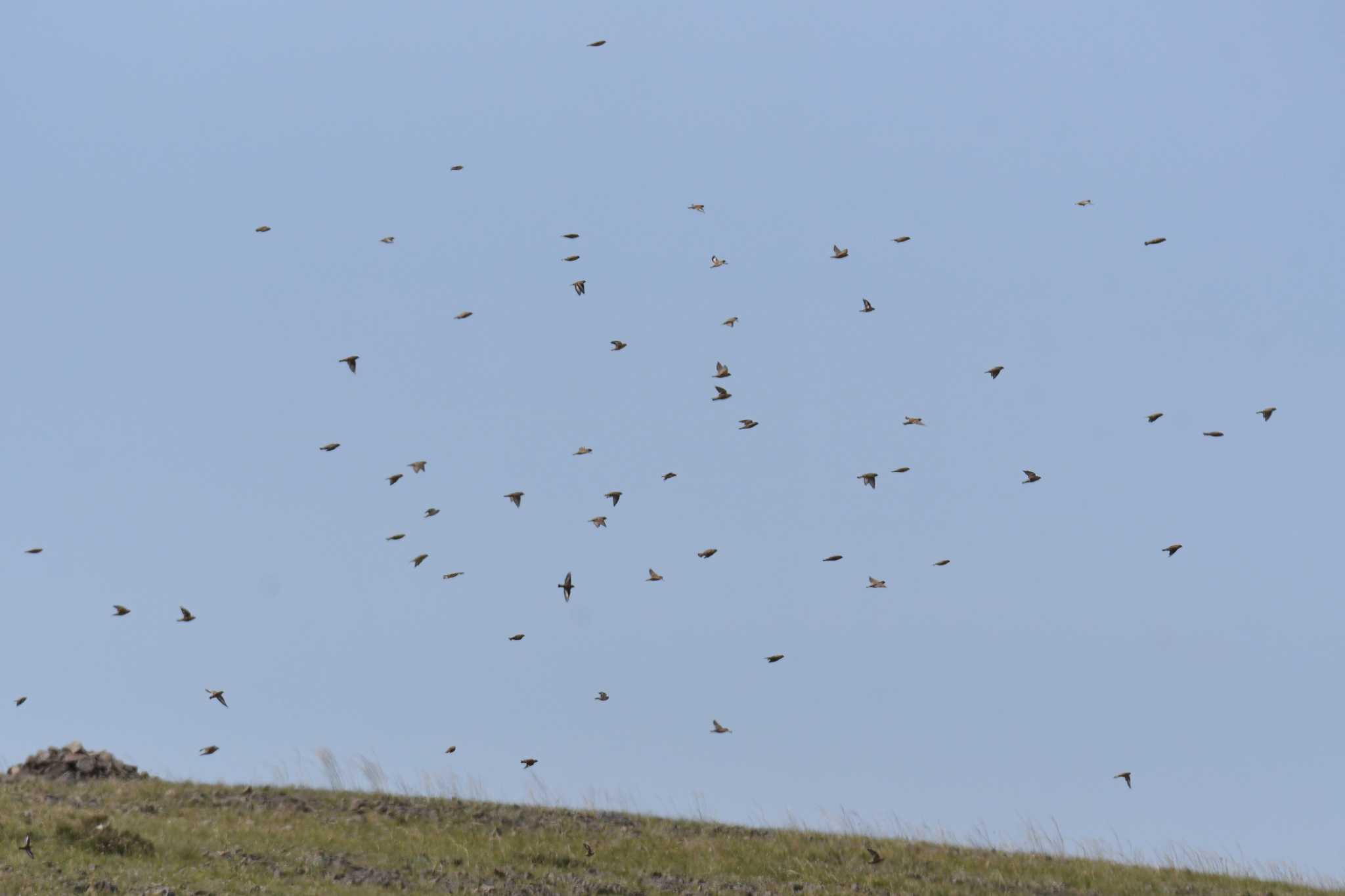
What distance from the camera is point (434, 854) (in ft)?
96.1

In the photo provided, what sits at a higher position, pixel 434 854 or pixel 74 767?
pixel 434 854

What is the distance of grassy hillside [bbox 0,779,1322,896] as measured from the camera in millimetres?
26484

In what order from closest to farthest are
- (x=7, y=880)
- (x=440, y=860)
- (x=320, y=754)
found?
(x=7, y=880)
(x=440, y=860)
(x=320, y=754)

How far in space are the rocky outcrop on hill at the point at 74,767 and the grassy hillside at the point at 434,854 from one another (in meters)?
0.99

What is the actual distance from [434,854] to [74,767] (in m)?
11.8

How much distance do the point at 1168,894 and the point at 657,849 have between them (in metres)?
9.71

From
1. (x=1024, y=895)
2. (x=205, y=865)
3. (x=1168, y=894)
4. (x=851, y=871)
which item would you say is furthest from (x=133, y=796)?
(x=1168, y=894)

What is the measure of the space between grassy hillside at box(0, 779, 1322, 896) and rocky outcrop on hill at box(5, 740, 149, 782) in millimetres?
986

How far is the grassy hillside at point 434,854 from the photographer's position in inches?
1043

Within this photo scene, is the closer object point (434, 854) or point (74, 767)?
point (434, 854)

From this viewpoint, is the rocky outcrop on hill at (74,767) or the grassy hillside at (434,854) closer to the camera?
the grassy hillside at (434,854)

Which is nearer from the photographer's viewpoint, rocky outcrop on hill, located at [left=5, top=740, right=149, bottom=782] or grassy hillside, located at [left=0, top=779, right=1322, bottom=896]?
grassy hillside, located at [left=0, top=779, right=1322, bottom=896]

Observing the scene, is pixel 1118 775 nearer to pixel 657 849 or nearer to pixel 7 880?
pixel 657 849

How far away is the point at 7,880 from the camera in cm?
2453
